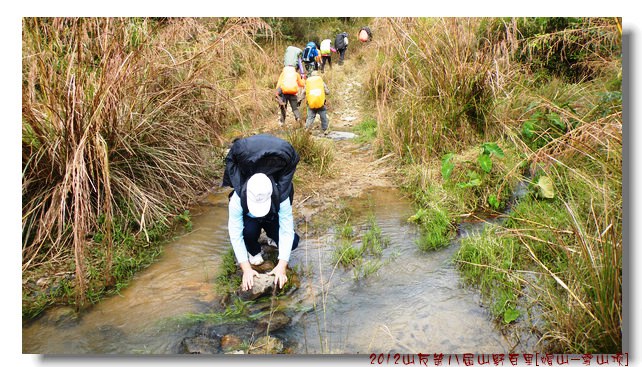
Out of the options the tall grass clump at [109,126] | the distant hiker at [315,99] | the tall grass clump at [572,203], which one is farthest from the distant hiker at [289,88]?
the tall grass clump at [572,203]

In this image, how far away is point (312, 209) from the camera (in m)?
3.31

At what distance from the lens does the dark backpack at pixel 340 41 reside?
3.81 m

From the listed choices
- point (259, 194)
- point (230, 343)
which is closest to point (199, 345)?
point (230, 343)

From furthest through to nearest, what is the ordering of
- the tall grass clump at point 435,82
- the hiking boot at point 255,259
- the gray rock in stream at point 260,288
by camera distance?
the tall grass clump at point 435,82 < the hiking boot at point 255,259 < the gray rock in stream at point 260,288

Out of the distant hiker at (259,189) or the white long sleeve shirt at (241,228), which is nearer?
the distant hiker at (259,189)

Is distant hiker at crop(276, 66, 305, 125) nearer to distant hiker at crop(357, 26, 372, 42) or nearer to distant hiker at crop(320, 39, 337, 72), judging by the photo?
distant hiker at crop(320, 39, 337, 72)

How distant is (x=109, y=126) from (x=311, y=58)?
2.50 m

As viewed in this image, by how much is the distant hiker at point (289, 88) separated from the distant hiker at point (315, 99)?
0.12 metres

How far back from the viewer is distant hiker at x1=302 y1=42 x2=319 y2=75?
406 centimetres

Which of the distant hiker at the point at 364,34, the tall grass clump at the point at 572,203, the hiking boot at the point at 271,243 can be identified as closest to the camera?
the tall grass clump at the point at 572,203

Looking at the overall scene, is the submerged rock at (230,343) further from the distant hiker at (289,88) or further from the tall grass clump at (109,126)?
the distant hiker at (289,88)

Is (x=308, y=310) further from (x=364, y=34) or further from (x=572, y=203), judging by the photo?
(x=364, y=34)

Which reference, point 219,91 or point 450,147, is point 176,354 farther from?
point 450,147

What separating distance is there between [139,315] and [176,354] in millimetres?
304
